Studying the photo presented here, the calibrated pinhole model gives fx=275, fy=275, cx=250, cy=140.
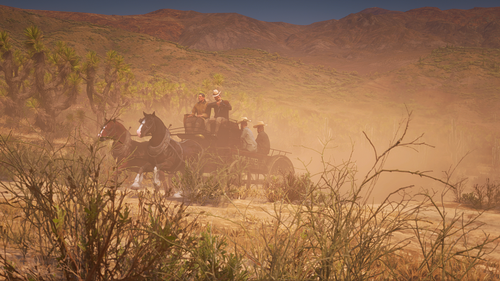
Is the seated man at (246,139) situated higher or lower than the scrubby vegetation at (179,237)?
higher

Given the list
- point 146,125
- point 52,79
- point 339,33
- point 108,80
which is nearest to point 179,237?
point 146,125

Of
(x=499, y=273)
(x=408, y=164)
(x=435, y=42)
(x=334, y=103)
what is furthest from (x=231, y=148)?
(x=435, y=42)

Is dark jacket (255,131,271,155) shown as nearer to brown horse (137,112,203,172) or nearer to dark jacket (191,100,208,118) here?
dark jacket (191,100,208,118)

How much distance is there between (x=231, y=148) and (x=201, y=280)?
7751 millimetres

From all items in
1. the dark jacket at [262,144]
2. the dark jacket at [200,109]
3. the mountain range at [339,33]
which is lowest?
the dark jacket at [262,144]

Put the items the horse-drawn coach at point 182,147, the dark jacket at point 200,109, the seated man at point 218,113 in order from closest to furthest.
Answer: the horse-drawn coach at point 182,147 < the seated man at point 218,113 < the dark jacket at point 200,109

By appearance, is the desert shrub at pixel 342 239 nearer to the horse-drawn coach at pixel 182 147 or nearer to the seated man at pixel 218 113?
the horse-drawn coach at pixel 182 147

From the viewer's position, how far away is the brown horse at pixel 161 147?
26.5ft

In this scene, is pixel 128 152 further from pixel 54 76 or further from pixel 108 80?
pixel 54 76

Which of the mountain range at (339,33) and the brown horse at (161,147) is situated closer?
the brown horse at (161,147)

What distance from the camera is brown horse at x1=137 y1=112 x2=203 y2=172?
317 inches

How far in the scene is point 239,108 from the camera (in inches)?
982

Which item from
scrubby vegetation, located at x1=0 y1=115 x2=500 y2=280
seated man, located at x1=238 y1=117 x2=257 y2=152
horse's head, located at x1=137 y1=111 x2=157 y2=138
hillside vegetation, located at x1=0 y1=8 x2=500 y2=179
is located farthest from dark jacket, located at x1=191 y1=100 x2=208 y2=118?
hillside vegetation, located at x1=0 y1=8 x2=500 y2=179

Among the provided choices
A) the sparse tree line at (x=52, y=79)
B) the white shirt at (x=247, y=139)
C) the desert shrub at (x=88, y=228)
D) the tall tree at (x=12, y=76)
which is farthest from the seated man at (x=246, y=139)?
the tall tree at (x=12, y=76)
